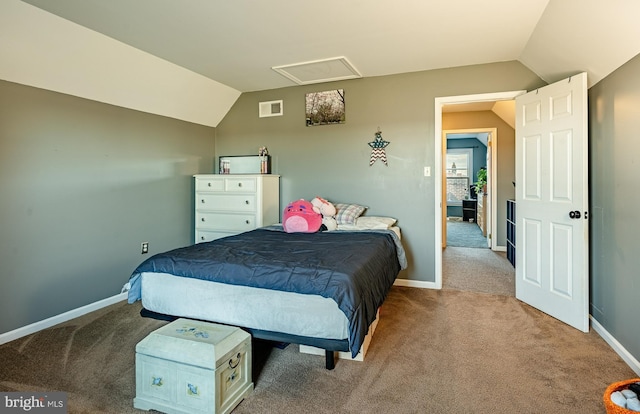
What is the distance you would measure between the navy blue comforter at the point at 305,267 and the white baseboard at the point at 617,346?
1.49m

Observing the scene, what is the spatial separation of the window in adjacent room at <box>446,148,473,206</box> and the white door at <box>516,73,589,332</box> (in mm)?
7362

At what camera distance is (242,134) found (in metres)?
4.50

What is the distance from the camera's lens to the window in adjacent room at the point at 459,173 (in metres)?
10.2

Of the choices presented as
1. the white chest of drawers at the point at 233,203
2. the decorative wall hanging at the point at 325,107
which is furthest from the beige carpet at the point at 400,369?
the decorative wall hanging at the point at 325,107

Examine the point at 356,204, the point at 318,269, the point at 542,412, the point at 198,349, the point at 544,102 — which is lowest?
the point at 542,412

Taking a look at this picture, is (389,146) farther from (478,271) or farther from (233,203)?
(478,271)

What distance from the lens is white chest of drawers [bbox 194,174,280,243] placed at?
12.7 ft

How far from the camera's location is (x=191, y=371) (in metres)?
1.60

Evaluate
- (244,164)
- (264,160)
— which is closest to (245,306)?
(264,160)

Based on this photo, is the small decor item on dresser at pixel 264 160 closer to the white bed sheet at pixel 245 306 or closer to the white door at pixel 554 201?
the white bed sheet at pixel 245 306

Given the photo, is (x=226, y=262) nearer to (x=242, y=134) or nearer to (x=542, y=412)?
(x=542, y=412)

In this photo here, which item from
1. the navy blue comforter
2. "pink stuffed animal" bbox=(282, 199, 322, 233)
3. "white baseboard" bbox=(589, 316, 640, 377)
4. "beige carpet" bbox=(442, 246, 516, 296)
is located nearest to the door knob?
"white baseboard" bbox=(589, 316, 640, 377)

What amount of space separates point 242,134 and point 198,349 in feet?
11.0

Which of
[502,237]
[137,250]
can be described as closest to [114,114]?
[137,250]
